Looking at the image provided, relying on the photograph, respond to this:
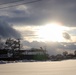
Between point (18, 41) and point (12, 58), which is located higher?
point (18, 41)

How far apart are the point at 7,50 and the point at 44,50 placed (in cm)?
2158

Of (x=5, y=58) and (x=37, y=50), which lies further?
(x=37, y=50)

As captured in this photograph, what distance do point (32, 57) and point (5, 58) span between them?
624 inches

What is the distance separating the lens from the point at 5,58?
456 feet

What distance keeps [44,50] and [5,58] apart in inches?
984

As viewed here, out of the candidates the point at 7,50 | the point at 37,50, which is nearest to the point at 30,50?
the point at 37,50

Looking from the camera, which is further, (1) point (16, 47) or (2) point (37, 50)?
(2) point (37, 50)

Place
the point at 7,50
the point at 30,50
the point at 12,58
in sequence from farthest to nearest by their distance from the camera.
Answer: the point at 30,50
the point at 7,50
the point at 12,58

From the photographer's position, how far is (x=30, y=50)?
6102 inches

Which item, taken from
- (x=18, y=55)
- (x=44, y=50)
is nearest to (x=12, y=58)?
(x=18, y=55)

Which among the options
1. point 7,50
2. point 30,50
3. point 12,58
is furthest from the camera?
point 30,50

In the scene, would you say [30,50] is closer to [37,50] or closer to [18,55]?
[37,50]

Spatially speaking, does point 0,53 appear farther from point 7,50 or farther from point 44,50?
point 44,50

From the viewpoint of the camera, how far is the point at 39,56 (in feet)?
487
